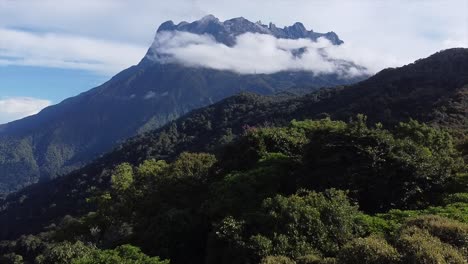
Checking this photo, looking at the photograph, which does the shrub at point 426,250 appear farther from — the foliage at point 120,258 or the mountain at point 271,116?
the mountain at point 271,116

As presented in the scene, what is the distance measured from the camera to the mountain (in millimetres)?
73375

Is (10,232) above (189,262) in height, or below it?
below

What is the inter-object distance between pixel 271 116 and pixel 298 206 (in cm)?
9877

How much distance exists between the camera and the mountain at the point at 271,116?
73375 mm

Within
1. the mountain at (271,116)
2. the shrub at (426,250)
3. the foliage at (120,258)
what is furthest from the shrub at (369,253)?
the mountain at (271,116)

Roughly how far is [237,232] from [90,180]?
110681 millimetres

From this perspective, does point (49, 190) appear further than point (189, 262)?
Yes

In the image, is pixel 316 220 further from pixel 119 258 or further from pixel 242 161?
pixel 242 161

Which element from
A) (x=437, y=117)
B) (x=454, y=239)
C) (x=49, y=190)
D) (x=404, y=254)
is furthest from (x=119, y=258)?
(x=49, y=190)

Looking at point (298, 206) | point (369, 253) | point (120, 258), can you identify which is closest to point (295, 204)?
point (298, 206)

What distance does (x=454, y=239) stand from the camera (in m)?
11.7

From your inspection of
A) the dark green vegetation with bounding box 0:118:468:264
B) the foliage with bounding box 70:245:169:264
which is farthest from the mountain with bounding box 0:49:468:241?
the foliage with bounding box 70:245:169:264

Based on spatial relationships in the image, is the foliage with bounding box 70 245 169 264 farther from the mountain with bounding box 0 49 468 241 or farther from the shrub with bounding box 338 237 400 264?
the mountain with bounding box 0 49 468 241

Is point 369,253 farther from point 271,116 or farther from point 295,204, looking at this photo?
point 271,116
